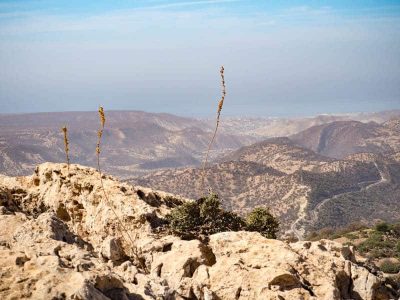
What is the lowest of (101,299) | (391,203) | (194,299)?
(391,203)

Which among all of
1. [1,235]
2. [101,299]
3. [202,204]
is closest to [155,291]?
[101,299]

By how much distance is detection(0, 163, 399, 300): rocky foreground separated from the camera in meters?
12.6

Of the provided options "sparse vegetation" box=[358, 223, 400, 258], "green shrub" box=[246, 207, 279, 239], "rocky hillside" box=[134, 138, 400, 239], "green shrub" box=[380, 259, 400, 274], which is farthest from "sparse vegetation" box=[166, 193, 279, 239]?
"rocky hillside" box=[134, 138, 400, 239]

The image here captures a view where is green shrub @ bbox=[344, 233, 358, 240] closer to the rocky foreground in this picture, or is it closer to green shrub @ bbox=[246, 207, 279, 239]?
green shrub @ bbox=[246, 207, 279, 239]

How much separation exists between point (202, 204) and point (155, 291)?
37.0 feet

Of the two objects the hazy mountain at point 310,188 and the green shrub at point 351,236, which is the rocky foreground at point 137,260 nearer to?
the green shrub at point 351,236

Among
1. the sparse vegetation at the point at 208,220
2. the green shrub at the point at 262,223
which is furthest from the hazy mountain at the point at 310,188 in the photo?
the sparse vegetation at the point at 208,220

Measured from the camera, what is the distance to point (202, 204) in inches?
1024

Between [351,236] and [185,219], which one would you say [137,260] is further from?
[351,236]

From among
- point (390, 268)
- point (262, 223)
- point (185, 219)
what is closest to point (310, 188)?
point (390, 268)

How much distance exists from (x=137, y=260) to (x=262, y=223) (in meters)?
12.0

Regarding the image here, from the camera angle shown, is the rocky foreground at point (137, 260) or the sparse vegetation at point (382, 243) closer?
the rocky foreground at point (137, 260)

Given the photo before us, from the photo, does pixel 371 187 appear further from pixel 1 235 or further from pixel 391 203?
pixel 1 235

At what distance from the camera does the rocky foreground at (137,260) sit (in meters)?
12.6
